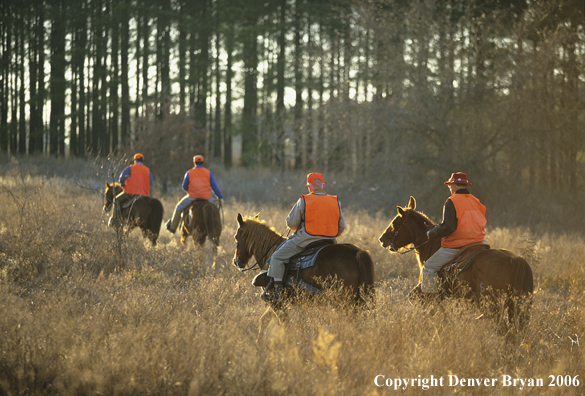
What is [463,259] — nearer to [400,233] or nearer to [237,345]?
[400,233]

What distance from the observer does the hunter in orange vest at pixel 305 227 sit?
5.55 m

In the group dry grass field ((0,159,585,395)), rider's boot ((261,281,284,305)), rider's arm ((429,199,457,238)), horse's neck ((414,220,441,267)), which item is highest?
rider's arm ((429,199,457,238))

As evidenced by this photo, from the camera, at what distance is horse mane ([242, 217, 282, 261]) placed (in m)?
5.95

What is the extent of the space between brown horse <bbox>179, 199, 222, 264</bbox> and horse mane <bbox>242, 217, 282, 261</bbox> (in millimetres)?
4410

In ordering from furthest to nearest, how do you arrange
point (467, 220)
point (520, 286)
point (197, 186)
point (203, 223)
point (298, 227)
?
point (197, 186), point (203, 223), point (298, 227), point (467, 220), point (520, 286)

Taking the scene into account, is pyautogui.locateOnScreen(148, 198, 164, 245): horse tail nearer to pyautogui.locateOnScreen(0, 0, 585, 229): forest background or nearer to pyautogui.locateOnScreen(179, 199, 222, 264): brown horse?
pyautogui.locateOnScreen(179, 199, 222, 264): brown horse

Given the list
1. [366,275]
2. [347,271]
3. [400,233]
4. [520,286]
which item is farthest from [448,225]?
[347,271]

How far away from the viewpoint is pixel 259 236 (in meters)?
6.02

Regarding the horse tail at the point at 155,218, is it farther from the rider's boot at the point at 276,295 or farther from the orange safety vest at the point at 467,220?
the orange safety vest at the point at 467,220

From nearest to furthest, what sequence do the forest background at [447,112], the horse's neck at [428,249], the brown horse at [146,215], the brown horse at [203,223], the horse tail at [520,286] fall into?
1. the horse tail at [520,286]
2. the horse's neck at [428,249]
3. the brown horse at [203,223]
4. the brown horse at [146,215]
5. the forest background at [447,112]

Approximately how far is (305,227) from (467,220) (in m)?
1.99

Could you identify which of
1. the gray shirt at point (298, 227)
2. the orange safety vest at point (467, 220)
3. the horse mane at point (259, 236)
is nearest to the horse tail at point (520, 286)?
the orange safety vest at point (467, 220)

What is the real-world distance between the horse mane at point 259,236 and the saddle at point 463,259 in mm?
2146

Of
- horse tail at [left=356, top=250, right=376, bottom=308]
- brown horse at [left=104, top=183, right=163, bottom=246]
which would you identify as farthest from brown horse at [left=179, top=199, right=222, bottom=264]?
horse tail at [left=356, top=250, right=376, bottom=308]
